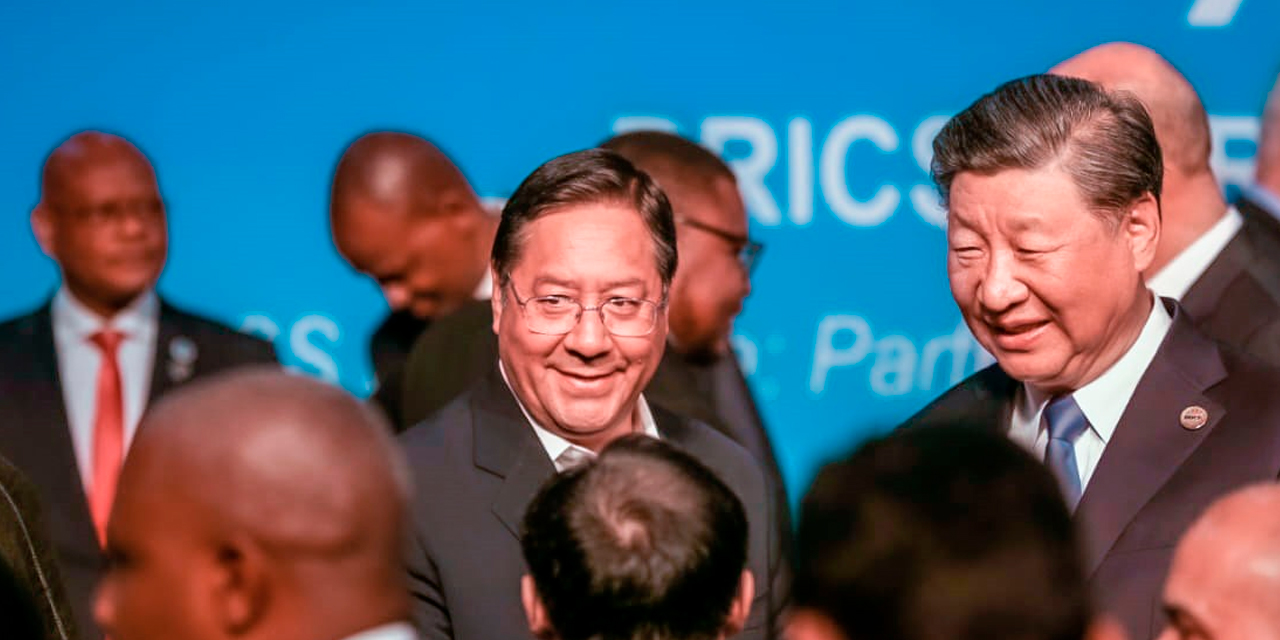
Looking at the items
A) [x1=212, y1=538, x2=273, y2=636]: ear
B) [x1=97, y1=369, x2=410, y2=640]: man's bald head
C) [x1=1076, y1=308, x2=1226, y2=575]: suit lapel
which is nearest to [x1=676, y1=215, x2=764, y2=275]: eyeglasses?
[x1=1076, y1=308, x2=1226, y2=575]: suit lapel

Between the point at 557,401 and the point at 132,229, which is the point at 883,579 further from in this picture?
the point at 132,229

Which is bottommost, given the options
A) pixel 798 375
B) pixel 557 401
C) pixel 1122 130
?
pixel 798 375

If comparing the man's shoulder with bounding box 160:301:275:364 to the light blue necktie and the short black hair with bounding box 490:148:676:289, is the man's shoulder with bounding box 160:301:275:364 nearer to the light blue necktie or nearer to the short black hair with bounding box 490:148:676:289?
the short black hair with bounding box 490:148:676:289

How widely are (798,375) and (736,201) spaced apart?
1397 millimetres

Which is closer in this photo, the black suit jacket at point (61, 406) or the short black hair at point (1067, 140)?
the short black hair at point (1067, 140)

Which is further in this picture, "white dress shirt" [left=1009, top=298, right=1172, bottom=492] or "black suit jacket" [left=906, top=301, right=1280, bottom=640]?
"white dress shirt" [left=1009, top=298, right=1172, bottom=492]

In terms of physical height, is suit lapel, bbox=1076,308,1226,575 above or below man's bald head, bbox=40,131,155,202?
below

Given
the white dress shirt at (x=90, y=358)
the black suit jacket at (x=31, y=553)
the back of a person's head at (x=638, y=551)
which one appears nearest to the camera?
the back of a person's head at (x=638, y=551)

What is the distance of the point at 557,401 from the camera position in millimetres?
3355

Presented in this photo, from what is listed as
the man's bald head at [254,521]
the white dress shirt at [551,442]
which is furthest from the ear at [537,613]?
the white dress shirt at [551,442]

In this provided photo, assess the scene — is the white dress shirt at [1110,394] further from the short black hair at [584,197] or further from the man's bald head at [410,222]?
the man's bald head at [410,222]

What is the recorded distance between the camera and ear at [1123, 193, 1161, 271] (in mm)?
3246

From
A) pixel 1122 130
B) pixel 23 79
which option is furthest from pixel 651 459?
pixel 23 79

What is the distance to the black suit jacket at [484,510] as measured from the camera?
10.4 ft
